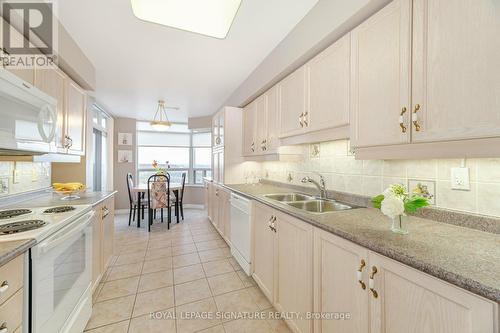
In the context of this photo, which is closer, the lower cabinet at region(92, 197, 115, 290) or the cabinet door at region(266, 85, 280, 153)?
the lower cabinet at region(92, 197, 115, 290)

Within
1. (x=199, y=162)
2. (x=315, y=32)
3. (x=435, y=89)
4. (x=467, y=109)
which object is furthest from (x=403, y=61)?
(x=199, y=162)

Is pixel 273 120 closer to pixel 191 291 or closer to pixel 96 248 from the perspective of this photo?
pixel 191 291

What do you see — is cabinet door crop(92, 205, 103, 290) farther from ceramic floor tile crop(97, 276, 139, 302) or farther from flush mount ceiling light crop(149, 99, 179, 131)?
flush mount ceiling light crop(149, 99, 179, 131)

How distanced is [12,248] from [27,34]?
Answer: 1.61 metres

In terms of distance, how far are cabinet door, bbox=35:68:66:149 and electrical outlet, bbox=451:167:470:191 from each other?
284 centimetres

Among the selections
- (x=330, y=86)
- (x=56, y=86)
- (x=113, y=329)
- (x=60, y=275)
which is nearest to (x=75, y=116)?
(x=56, y=86)

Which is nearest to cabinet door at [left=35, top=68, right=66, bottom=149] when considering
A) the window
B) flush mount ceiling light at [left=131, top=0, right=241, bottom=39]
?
flush mount ceiling light at [left=131, top=0, right=241, bottom=39]

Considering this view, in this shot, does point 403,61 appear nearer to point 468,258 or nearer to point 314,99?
point 314,99

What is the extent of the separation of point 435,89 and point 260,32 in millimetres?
1514

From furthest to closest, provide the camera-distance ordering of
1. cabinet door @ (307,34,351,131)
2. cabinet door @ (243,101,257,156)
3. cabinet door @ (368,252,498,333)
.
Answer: cabinet door @ (243,101,257,156), cabinet door @ (307,34,351,131), cabinet door @ (368,252,498,333)

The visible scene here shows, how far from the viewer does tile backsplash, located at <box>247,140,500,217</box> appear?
0.96m

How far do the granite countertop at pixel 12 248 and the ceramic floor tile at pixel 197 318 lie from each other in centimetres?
115

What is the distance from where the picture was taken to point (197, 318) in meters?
1.64

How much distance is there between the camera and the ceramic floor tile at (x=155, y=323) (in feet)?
4.95
